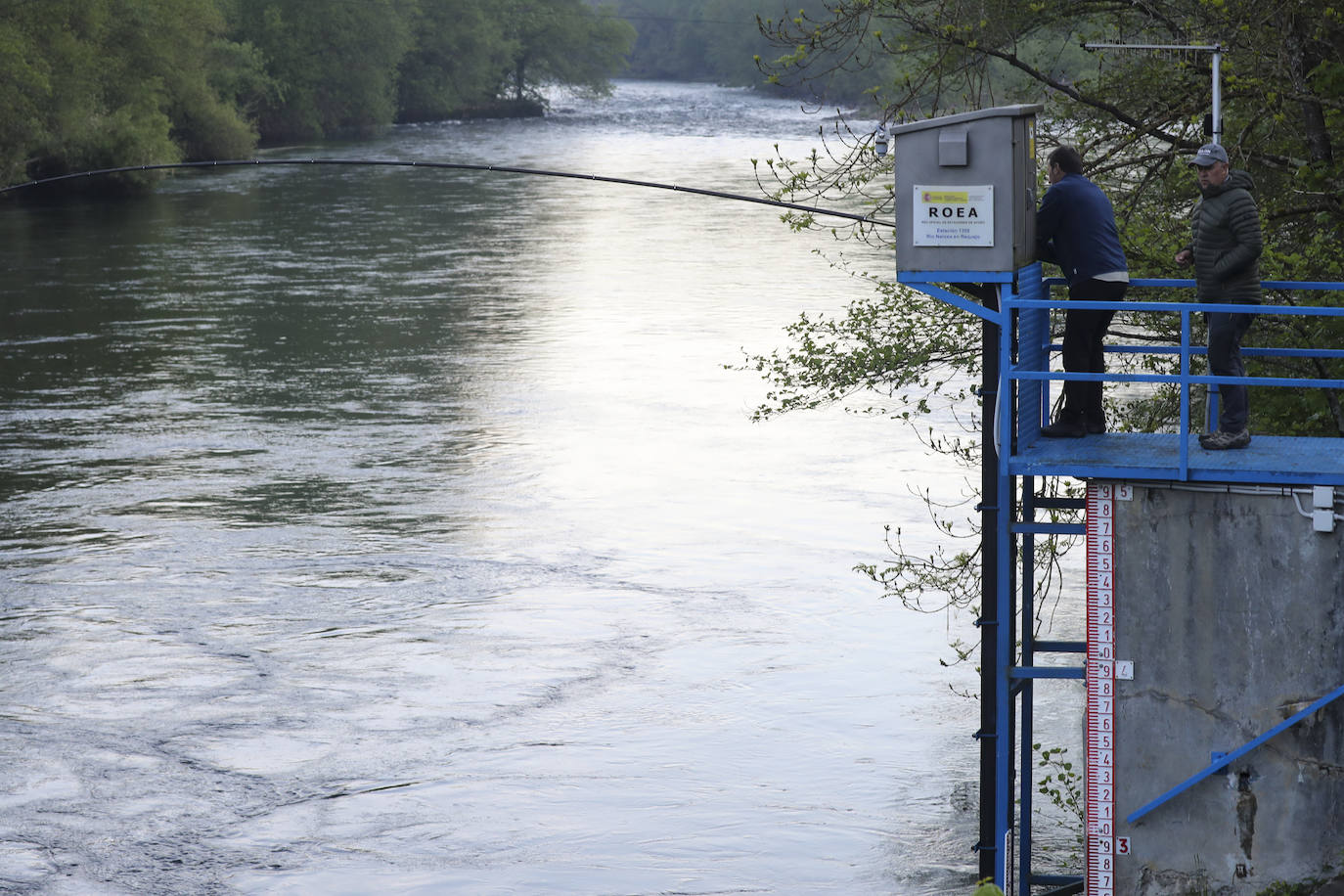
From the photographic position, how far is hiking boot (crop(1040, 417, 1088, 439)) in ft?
30.1

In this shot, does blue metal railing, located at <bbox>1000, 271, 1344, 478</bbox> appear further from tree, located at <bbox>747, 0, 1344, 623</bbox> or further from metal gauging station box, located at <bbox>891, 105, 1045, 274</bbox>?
tree, located at <bbox>747, 0, 1344, 623</bbox>

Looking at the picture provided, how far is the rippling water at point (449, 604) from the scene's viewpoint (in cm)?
1389

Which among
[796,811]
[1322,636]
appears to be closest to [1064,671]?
[1322,636]

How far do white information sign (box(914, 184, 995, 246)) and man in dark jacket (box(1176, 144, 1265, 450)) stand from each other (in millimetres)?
1078

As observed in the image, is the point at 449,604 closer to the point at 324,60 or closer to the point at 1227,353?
the point at 1227,353

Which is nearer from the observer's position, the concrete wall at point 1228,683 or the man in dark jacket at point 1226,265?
the concrete wall at point 1228,683

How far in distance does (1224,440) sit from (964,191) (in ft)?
5.99

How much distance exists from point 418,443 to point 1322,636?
19.4 m

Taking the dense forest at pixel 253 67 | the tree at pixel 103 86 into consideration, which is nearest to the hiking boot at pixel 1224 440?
the tree at pixel 103 86

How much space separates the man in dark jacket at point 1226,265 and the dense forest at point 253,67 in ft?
160

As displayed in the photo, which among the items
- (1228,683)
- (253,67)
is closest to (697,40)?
(253,67)

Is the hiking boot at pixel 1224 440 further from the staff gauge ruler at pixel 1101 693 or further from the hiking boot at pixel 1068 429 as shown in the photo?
the hiking boot at pixel 1068 429

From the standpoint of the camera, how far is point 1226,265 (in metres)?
8.70

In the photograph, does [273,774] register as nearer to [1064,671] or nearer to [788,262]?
[1064,671]
